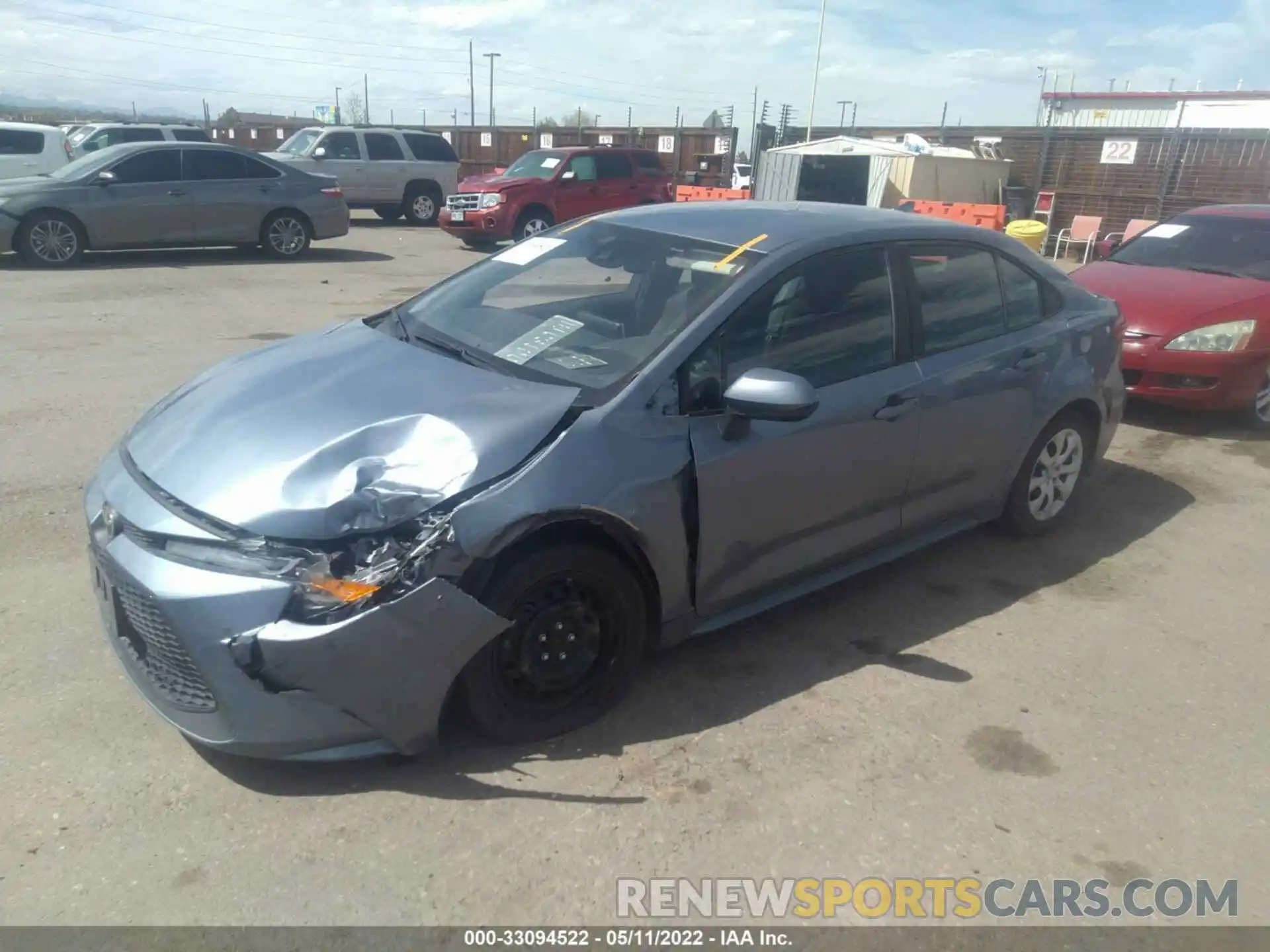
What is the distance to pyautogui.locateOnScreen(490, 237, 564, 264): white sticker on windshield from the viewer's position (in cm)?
430

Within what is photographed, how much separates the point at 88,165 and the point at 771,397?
41.8 ft

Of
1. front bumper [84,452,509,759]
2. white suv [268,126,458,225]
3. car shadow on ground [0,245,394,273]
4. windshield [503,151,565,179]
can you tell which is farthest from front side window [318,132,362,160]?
front bumper [84,452,509,759]

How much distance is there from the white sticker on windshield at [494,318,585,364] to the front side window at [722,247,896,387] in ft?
2.10

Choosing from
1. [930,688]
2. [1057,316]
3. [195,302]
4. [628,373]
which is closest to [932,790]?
[930,688]

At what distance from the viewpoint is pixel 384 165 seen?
1933 centimetres

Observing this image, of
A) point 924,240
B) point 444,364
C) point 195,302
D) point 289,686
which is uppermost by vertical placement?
point 924,240

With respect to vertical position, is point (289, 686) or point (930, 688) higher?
point (289, 686)

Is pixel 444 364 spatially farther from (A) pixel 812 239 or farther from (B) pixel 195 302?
(B) pixel 195 302

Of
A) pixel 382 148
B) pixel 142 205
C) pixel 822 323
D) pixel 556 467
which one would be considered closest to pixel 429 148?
pixel 382 148

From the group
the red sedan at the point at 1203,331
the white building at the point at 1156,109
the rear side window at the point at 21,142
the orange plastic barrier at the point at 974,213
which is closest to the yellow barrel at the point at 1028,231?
the orange plastic barrier at the point at 974,213

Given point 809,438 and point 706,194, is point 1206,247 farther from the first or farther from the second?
point 706,194

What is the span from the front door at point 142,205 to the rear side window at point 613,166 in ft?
23.1

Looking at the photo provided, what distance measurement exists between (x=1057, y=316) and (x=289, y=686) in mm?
3951

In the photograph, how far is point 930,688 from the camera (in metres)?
3.65
